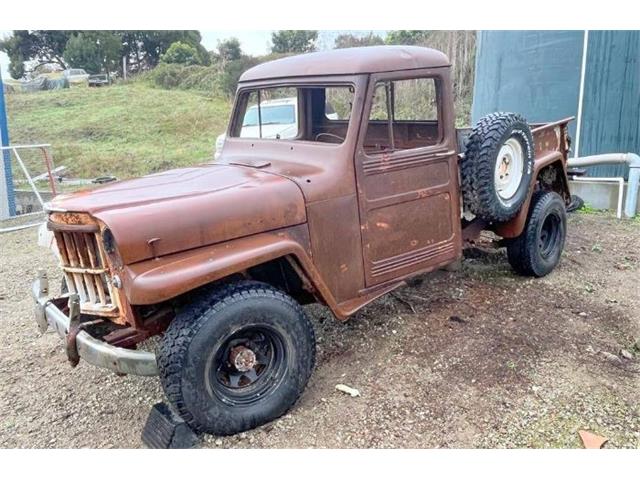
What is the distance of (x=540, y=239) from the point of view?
496 centimetres

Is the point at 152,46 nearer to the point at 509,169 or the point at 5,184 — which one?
the point at 5,184

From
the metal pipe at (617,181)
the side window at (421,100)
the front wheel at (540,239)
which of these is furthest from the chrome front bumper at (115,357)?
the metal pipe at (617,181)

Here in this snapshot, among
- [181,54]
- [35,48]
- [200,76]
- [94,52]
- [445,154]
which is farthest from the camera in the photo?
[200,76]

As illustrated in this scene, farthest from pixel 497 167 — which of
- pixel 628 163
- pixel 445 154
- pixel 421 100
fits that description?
pixel 628 163

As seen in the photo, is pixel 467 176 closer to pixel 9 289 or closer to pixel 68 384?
pixel 68 384

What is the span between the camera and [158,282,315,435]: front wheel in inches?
106

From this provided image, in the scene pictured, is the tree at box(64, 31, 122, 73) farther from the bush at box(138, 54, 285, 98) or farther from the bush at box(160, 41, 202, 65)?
the bush at box(160, 41, 202, 65)

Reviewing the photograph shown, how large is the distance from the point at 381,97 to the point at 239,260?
1.72 m

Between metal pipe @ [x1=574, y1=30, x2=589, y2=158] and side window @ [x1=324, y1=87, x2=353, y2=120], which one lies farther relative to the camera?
metal pipe @ [x1=574, y1=30, x2=589, y2=158]

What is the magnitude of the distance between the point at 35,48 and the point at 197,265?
709 inches

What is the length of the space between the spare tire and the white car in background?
1.20 metres

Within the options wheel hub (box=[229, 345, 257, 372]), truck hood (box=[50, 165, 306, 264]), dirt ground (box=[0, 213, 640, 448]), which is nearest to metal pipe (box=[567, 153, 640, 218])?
dirt ground (box=[0, 213, 640, 448])

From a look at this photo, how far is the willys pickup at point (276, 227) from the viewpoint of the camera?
107 inches
